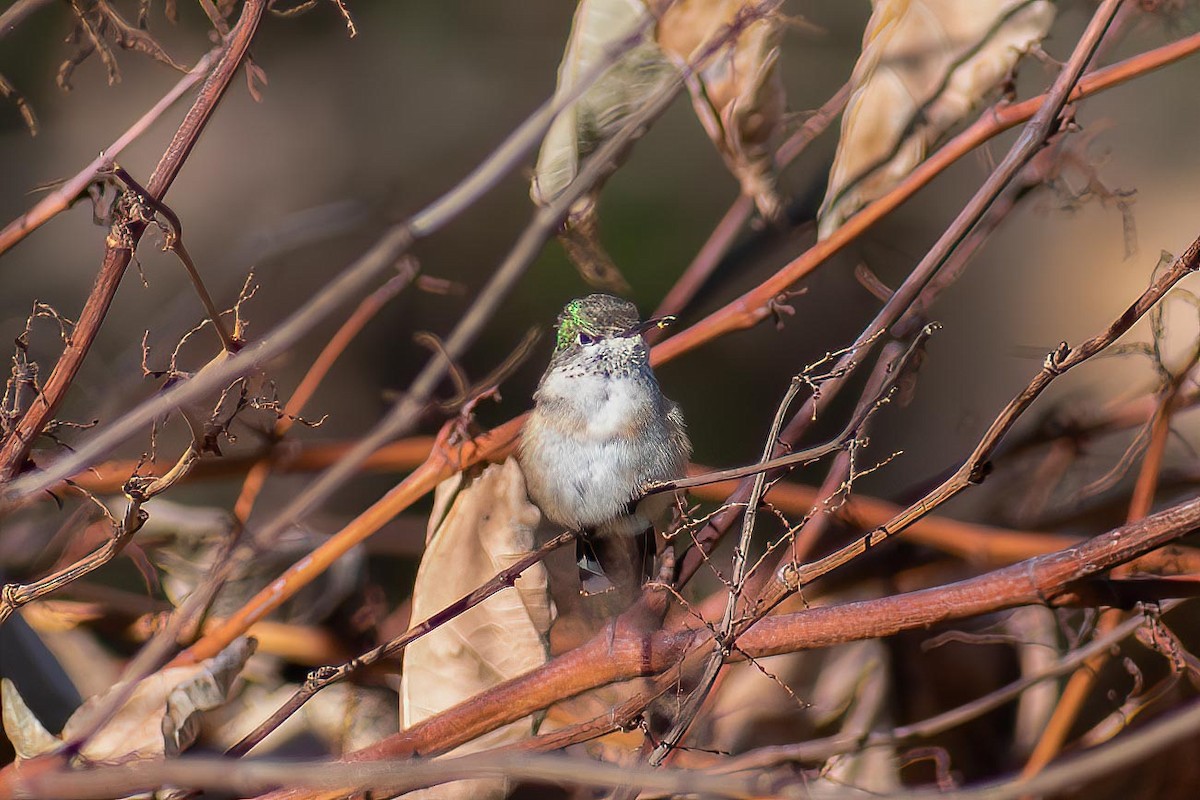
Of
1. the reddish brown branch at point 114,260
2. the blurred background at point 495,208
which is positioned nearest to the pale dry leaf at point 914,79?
the blurred background at point 495,208

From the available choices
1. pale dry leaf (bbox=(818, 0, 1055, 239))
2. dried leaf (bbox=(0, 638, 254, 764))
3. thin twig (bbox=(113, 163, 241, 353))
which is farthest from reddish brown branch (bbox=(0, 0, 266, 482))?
pale dry leaf (bbox=(818, 0, 1055, 239))

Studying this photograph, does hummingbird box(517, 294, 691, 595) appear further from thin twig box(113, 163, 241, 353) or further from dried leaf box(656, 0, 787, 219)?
Result: thin twig box(113, 163, 241, 353)

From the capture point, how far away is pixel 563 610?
6.10 feet

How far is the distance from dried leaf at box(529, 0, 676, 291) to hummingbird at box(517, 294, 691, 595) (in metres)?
0.33

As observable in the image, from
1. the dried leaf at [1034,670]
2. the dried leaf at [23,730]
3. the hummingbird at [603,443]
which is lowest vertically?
the dried leaf at [1034,670]

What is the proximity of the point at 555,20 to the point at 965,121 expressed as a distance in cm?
172

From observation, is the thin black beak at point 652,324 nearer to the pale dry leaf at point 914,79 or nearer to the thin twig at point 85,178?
the pale dry leaf at point 914,79

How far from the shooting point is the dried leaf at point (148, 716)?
1.39m

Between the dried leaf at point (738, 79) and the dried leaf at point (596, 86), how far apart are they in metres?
0.05

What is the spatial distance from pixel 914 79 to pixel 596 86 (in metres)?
0.46

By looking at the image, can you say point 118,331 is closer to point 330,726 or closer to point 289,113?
point 289,113

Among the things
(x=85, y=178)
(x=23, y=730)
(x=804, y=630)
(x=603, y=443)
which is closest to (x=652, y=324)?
(x=603, y=443)

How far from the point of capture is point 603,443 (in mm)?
2033

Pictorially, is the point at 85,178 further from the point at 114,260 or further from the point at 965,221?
the point at 965,221
